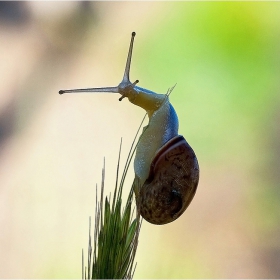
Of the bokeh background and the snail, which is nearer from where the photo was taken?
the snail

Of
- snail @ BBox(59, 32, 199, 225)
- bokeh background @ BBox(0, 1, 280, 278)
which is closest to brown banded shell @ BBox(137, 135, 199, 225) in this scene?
snail @ BBox(59, 32, 199, 225)

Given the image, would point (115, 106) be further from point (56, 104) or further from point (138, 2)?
point (138, 2)

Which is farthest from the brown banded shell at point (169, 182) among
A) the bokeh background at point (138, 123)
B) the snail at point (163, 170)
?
the bokeh background at point (138, 123)

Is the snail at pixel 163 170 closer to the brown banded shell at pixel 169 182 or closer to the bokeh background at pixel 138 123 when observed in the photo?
the brown banded shell at pixel 169 182

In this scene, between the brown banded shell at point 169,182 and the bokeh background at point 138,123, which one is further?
the bokeh background at point 138,123

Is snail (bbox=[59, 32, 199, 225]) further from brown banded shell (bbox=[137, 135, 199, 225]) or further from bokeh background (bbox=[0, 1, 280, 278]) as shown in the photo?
bokeh background (bbox=[0, 1, 280, 278])
